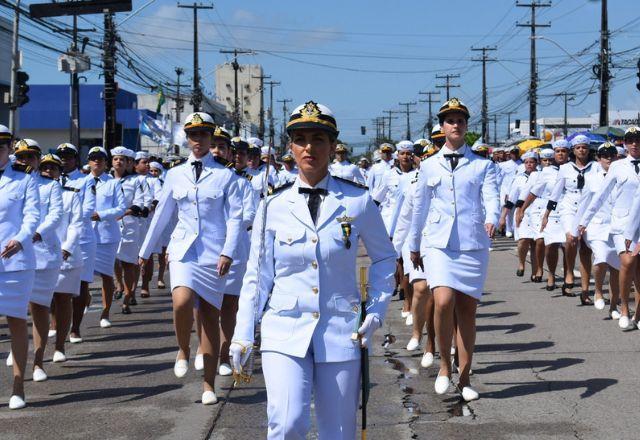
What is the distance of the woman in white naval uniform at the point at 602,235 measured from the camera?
1220 centimetres

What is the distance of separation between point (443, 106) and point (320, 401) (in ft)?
13.5

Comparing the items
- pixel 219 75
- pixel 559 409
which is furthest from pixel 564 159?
pixel 219 75

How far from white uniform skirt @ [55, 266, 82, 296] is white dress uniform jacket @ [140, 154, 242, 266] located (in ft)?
7.22

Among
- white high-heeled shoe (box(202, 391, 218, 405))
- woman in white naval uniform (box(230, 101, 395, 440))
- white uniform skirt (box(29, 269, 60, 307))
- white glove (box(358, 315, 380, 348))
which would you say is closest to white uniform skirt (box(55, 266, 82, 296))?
white uniform skirt (box(29, 269, 60, 307))

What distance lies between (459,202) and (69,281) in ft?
14.4

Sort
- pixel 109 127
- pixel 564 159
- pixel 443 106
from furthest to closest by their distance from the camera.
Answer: pixel 109 127
pixel 564 159
pixel 443 106

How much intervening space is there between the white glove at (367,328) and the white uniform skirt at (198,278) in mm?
3756

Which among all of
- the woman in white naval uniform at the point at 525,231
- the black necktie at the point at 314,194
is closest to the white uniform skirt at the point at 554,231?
the woman in white naval uniform at the point at 525,231

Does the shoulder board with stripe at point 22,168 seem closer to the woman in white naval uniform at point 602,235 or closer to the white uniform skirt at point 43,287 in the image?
the white uniform skirt at point 43,287

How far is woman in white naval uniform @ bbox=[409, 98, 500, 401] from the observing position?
8164mm

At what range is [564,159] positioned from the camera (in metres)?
15.2

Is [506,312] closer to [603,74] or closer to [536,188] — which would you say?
[536,188]

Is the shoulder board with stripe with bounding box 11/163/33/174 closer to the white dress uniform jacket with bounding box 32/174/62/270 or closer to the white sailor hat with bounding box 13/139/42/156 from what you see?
the white dress uniform jacket with bounding box 32/174/62/270

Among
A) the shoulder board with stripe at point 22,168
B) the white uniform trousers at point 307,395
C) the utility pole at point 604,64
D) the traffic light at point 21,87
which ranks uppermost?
the utility pole at point 604,64
